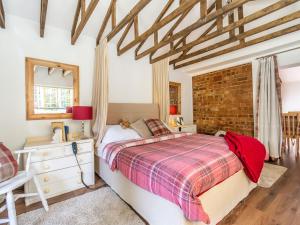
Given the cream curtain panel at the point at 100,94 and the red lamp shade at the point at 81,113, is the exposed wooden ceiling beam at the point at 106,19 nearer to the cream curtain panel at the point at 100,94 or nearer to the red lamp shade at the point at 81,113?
the cream curtain panel at the point at 100,94

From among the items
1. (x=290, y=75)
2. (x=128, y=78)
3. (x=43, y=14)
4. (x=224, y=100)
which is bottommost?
(x=224, y=100)

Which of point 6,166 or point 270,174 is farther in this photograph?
point 270,174

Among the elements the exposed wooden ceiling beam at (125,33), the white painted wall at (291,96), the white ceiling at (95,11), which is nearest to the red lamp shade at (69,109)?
the white ceiling at (95,11)

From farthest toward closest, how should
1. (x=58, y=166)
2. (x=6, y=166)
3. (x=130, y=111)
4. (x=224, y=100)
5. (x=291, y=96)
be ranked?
(x=291, y=96), (x=224, y=100), (x=130, y=111), (x=58, y=166), (x=6, y=166)

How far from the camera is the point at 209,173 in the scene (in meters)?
1.51

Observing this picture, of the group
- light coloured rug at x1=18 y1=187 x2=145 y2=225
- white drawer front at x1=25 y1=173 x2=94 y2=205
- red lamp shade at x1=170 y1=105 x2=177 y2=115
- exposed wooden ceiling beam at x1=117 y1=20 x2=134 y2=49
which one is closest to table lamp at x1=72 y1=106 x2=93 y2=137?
white drawer front at x1=25 y1=173 x2=94 y2=205

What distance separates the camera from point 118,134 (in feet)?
8.66

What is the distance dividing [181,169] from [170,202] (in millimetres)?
309

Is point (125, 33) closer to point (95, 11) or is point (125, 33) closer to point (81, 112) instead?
point (95, 11)

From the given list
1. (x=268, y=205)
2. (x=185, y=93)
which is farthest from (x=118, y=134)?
(x=185, y=93)

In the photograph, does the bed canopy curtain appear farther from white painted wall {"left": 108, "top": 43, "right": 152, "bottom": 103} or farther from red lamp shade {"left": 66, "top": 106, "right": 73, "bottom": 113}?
red lamp shade {"left": 66, "top": 106, "right": 73, "bottom": 113}

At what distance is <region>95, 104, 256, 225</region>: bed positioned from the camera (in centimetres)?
145

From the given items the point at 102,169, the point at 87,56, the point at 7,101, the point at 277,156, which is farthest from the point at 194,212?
the point at 277,156

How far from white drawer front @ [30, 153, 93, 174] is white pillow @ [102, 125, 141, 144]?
0.36m
